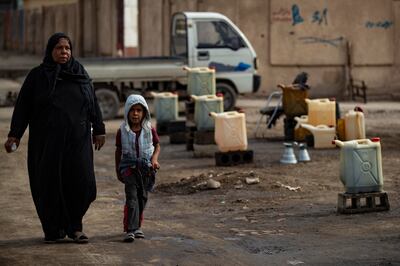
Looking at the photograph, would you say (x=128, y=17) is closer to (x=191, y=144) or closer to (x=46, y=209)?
(x=191, y=144)

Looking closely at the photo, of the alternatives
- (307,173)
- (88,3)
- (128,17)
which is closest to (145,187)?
(307,173)

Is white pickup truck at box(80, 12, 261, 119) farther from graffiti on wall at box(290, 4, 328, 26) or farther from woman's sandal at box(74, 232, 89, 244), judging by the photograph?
woman's sandal at box(74, 232, 89, 244)

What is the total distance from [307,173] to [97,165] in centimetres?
334

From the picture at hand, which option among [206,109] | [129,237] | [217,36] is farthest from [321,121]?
[129,237]

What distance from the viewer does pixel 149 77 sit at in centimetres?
2234

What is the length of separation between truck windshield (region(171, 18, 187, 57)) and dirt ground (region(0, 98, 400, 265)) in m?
6.70

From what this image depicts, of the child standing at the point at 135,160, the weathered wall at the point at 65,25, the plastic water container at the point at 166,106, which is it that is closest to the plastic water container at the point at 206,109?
the plastic water container at the point at 166,106

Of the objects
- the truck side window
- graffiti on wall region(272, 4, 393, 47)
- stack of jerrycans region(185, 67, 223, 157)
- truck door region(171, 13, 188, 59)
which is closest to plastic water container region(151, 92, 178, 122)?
stack of jerrycans region(185, 67, 223, 157)

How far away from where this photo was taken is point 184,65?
2266cm

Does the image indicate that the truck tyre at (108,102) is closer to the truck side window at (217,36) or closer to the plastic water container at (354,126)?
the truck side window at (217,36)

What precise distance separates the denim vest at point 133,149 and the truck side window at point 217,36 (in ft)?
44.6

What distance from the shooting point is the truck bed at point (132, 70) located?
22281 mm

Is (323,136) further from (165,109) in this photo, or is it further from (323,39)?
(323,39)

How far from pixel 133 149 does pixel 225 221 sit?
1.67 metres
